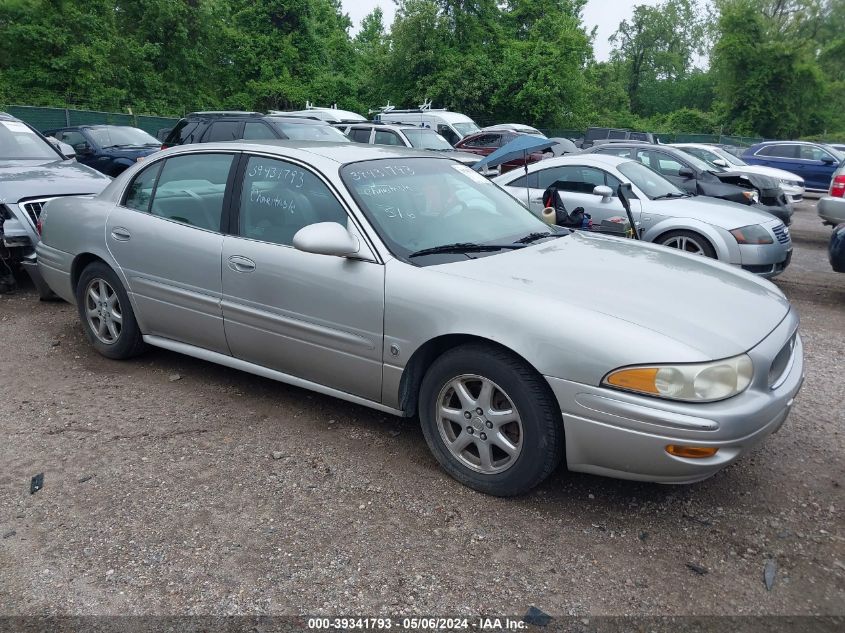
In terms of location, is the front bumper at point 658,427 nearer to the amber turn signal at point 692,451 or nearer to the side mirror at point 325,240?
the amber turn signal at point 692,451

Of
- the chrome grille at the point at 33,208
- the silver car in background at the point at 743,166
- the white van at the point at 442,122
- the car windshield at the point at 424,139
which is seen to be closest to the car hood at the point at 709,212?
the chrome grille at the point at 33,208

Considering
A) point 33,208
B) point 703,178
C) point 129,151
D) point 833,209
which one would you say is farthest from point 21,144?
point 833,209

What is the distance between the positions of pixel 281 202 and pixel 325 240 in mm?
665

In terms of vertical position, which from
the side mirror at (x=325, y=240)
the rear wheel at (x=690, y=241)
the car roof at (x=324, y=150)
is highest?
the car roof at (x=324, y=150)

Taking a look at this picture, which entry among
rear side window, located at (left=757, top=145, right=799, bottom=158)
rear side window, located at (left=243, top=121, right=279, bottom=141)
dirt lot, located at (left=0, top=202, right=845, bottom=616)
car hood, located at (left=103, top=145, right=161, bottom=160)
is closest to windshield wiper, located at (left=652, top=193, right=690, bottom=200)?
dirt lot, located at (left=0, top=202, right=845, bottom=616)

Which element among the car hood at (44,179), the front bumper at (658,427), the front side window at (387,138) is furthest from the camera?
the front side window at (387,138)

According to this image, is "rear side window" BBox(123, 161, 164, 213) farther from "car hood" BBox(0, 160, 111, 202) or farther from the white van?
the white van

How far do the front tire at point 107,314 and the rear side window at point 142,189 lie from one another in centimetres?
49

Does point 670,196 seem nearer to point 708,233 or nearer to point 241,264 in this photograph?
point 708,233

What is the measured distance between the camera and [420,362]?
135 inches

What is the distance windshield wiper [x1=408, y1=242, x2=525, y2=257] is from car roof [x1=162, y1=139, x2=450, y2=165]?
2.58ft

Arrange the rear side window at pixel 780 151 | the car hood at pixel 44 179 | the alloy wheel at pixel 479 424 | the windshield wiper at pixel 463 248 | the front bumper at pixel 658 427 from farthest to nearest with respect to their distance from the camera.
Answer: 1. the rear side window at pixel 780 151
2. the car hood at pixel 44 179
3. the windshield wiper at pixel 463 248
4. the alloy wheel at pixel 479 424
5. the front bumper at pixel 658 427

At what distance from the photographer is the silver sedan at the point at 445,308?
2.85 m

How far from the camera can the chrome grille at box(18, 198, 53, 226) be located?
257 inches
